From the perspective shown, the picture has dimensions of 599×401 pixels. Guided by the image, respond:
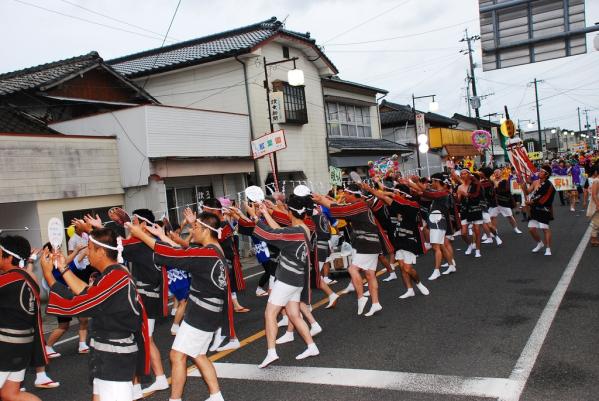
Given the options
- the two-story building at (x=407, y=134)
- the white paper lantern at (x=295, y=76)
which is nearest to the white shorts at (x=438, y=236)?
the white paper lantern at (x=295, y=76)

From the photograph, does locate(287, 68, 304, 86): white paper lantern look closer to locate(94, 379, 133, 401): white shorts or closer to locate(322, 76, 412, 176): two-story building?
locate(322, 76, 412, 176): two-story building

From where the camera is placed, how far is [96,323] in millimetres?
3840

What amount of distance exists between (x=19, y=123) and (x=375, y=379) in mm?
13645

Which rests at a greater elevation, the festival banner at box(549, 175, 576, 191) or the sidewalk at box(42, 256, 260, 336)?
the festival banner at box(549, 175, 576, 191)

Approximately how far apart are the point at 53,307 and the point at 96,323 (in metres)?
0.32

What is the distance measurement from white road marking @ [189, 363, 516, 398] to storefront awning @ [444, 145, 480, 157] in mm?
34719

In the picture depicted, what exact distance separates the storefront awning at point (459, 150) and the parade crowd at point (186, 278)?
2782 centimetres

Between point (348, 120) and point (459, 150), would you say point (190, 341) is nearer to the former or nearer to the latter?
point (348, 120)

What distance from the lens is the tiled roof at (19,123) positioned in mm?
14414

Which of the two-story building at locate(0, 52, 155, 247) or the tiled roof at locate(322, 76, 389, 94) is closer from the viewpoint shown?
the two-story building at locate(0, 52, 155, 247)

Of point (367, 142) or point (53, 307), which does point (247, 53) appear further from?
point (53, 307)

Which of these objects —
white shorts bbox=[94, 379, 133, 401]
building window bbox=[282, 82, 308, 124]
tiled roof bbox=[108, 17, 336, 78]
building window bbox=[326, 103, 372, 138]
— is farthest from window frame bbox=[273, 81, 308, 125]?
white shorts bbox=[94, 379, 133, 401]

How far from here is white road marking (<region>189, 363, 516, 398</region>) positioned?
463 cm

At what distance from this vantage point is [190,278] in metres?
6.43
